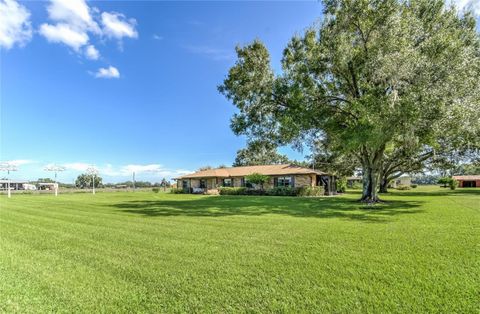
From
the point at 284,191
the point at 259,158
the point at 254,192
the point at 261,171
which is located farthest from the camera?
the point at 259,158

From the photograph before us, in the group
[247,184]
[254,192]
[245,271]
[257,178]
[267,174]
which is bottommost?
[254,192]

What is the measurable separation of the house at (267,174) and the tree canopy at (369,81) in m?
12.9

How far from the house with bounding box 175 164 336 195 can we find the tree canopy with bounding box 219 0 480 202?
12910 mm

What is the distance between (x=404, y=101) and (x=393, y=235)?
840cm

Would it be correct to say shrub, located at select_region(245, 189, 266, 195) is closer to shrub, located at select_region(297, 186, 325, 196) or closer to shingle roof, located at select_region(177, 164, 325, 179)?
shingle roof, located at select_region(177, 164, 325, 179)

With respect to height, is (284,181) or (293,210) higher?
(284,181)

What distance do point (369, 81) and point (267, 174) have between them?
2034 cm

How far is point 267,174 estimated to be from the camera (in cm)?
3534

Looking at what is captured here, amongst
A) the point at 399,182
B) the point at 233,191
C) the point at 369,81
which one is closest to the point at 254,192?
the point at 233,191

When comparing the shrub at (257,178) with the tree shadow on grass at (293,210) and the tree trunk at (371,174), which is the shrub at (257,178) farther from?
the tree shadow on grass at (293,210)

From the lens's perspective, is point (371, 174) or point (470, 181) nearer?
point (371, 174)

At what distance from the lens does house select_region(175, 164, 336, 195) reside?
3334 cm

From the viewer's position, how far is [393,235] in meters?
7.81

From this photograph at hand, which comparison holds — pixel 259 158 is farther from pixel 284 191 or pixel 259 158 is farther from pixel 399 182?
pixel 399 182
